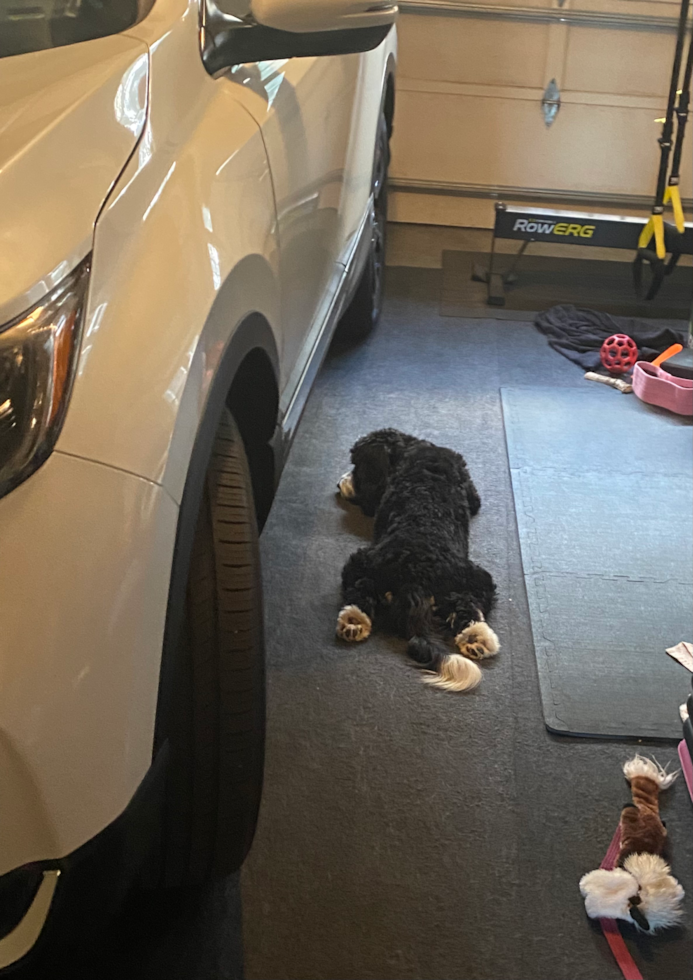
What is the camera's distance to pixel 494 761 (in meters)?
1.60

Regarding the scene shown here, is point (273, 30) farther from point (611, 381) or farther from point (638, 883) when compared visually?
point (611, 381)

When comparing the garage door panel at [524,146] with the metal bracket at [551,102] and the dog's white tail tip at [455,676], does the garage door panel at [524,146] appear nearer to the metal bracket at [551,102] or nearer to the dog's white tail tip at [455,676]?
the metal bracket at [551,102]

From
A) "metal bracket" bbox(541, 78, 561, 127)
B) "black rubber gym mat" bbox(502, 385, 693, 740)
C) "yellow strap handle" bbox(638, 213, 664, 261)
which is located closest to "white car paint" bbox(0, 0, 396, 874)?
"black rubber gym mat" bbox(502, 385, 693, 740)

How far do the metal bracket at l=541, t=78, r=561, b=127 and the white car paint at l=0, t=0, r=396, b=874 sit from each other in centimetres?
414

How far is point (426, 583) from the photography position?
1.90 metres

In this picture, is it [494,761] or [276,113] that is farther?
[494,761]

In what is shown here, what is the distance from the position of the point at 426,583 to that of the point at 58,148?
1266 mm

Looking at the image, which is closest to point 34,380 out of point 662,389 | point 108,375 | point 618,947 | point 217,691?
point 108,375

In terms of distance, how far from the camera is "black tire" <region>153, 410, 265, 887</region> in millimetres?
1110

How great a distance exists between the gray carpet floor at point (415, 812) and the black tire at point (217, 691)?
0.24 meters

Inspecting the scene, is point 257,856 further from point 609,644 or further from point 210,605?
point 609,644

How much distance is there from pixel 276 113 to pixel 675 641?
138 cm

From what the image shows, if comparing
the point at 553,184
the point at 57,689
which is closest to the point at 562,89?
the point at 553,184

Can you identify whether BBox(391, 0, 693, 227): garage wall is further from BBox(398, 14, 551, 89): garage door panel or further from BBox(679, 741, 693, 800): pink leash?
BBox(679, 741, 693, 800): pink leash
